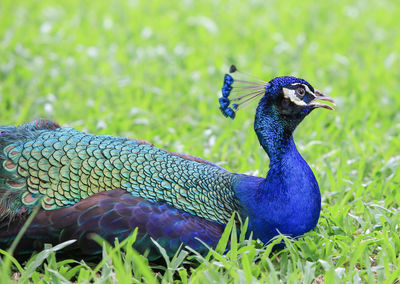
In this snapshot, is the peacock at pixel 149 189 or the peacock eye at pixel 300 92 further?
the peacock eye at pixel 300 92

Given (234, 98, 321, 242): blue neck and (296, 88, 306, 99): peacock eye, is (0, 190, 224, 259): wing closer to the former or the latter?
(234, 98, 321, 242): blue neck

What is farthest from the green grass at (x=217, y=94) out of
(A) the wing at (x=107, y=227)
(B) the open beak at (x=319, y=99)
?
(B) the open beak at (x=319, y=99)

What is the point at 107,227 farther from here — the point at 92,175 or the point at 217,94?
the point at 217,94

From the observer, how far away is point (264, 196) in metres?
3.03

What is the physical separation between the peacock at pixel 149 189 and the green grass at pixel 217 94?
0.11 metres

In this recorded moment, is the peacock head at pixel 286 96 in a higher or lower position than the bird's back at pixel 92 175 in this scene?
higher

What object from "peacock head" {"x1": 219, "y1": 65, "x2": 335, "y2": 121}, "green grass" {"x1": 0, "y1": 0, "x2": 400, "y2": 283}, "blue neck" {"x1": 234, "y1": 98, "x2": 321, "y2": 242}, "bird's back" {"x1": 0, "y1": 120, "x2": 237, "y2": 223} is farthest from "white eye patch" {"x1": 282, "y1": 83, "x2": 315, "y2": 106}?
"green grass" {"x1": 0, "y1": 0, "x2": 400, "y2": 283}

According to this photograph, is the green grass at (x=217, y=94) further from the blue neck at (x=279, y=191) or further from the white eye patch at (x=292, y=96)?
the white eye patch at (x=292, y=96)

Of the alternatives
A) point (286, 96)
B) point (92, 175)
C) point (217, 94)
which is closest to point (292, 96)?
point (286, 96)

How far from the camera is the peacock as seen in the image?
283 cm

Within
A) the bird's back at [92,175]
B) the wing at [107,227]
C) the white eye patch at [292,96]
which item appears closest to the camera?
the wing at [107,227]

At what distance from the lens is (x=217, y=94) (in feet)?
18.0

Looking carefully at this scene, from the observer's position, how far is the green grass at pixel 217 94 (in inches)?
113

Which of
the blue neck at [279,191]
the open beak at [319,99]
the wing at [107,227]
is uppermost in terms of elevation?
the open beak at [319,99]
